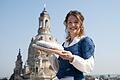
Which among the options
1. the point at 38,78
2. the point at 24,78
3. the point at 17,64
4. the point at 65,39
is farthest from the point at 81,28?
the point at 17,64

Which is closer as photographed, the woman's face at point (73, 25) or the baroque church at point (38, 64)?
the woman's face at point (73, 25)

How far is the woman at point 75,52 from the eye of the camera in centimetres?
266

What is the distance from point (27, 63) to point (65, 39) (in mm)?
54134

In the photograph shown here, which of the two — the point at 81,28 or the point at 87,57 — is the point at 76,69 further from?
the point at 81,28

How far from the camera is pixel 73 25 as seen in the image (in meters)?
2.87

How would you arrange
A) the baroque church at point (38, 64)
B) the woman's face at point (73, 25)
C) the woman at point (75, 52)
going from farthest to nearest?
the baroque church at point (38, 64) < the woman's face at point (73, 25) < the woman at point (75, 52)

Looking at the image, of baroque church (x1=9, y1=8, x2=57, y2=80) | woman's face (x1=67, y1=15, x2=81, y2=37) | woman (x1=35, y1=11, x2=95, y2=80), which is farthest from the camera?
baroque church (x1=9, y1=8, x2=57, y2=80)

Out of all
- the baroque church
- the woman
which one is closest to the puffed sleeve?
the woman

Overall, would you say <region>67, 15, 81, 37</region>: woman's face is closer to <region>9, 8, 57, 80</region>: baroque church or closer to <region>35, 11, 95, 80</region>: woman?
<region>35, 11, 95, 80</region>: woman

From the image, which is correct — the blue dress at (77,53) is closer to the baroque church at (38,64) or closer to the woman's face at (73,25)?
the woman's face at (73,25)

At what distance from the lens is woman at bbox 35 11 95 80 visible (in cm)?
266

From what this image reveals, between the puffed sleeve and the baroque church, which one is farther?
the baroque church

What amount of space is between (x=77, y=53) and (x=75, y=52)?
2 centimetres

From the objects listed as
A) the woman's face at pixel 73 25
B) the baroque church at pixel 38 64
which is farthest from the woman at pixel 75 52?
the baroque church at pixel 38 64
